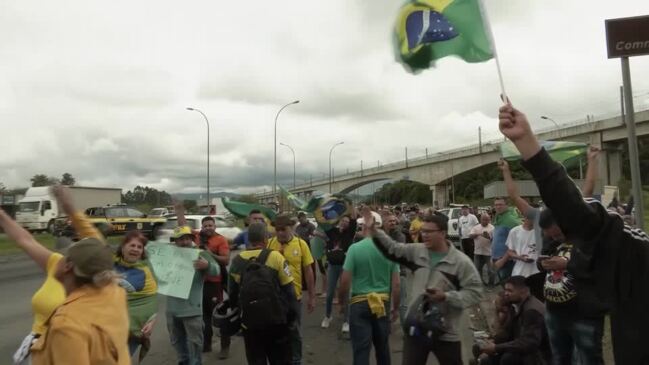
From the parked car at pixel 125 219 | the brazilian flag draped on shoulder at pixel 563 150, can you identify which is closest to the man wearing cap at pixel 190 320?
the brazilian flag draped on shoulder at pixel 563 150

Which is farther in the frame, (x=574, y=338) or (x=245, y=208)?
(x=245, y=208)

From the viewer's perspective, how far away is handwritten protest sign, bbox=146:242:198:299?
16.8ft

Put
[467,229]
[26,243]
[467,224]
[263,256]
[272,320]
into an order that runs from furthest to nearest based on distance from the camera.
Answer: [467,224] → [467,229] → [263,256] → [272,320] → [26,243]

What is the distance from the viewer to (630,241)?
6.40ft

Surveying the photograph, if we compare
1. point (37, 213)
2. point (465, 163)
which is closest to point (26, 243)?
point (37, 213)

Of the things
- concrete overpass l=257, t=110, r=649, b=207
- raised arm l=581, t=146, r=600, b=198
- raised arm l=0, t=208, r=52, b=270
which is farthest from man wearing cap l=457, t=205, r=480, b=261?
raised arm l=0, t=208, r=52, b=270

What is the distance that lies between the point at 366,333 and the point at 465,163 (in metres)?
55.2

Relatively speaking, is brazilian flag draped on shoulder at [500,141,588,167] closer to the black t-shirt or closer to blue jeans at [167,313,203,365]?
the black t-shirt

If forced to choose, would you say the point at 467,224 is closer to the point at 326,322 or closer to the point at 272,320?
the point at 326,322

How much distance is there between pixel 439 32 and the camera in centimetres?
316

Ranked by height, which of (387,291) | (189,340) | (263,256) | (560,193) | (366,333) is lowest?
(189,340)

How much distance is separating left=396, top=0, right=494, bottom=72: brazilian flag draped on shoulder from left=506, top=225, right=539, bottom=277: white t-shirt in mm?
3758

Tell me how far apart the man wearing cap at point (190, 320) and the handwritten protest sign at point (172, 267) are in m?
0.10

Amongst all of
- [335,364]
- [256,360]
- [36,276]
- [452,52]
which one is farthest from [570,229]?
[36,276]
